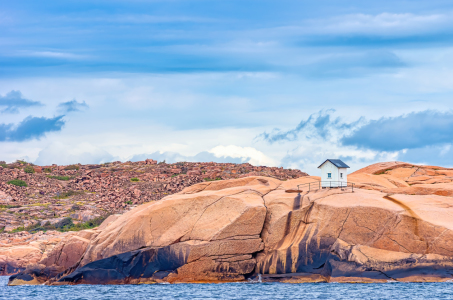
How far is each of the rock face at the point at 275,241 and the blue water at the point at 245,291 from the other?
1.26 meters

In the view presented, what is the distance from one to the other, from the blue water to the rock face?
4.12ft

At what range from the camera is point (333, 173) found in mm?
54156

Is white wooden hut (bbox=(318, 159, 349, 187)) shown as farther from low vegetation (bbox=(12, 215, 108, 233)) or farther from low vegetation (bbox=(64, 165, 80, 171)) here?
low vegetation (bbox=(64, 165, 80, 171))

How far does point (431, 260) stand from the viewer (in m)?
42.3

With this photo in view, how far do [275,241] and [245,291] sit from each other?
267 inches

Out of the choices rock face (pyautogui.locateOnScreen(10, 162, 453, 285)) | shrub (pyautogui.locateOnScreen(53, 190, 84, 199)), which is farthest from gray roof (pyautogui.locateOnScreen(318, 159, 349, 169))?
shrub (pyautogui.locateOnScreen(53, 190, 84, 199))

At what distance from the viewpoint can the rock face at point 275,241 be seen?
43.0 meters

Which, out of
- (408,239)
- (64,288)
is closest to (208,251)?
(64,288)

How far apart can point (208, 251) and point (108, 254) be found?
8864mm

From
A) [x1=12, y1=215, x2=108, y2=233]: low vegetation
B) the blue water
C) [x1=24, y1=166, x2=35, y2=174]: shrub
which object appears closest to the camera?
the blue water

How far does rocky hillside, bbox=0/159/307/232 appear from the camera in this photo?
307 ft

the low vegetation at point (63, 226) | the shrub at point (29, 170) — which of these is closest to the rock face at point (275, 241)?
the low vegetation at point (63, 226)

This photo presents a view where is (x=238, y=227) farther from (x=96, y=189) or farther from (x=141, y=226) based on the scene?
(x=96, y=189)

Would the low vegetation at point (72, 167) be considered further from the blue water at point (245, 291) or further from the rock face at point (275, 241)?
the blue water at point (245, 291)
